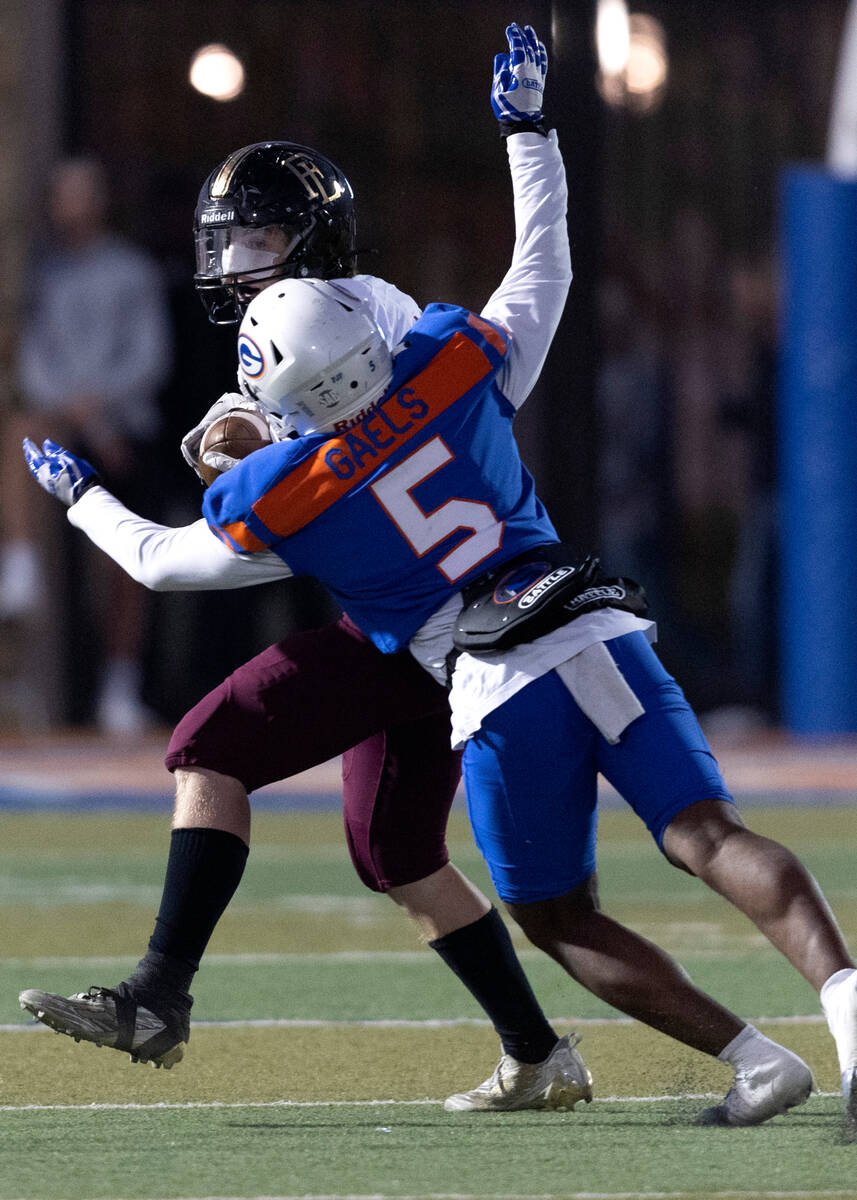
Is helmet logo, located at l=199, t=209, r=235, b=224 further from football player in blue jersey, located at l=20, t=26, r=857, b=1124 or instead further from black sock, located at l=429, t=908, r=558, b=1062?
black sock, located at l=429, t=908, r=558, b=1062

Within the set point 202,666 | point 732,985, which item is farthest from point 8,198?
point 732,985

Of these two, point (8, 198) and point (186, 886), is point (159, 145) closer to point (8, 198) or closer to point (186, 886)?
point (8, 198)

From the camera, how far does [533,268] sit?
457 cm

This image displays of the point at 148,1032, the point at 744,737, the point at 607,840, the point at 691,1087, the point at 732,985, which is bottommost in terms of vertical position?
the point at 744,737

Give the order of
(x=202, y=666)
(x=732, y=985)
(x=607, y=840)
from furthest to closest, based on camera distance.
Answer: (x=202, y=666) → (x=607, y=840) → (x=732, y=985)

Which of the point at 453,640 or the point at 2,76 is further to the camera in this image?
the point at 2,76

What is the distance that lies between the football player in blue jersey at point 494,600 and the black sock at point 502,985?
301 mm

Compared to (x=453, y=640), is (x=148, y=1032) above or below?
below

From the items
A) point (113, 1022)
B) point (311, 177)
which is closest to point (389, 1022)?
point (113, 1022)

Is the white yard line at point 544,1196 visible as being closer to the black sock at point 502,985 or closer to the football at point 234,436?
the black sock at point 502,985

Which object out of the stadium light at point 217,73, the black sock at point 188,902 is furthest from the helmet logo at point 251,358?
the stadium light at point 217,73

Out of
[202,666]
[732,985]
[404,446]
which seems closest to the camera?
[404,446]

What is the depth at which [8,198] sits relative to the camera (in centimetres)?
1389

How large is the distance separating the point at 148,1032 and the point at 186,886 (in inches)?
11.4
